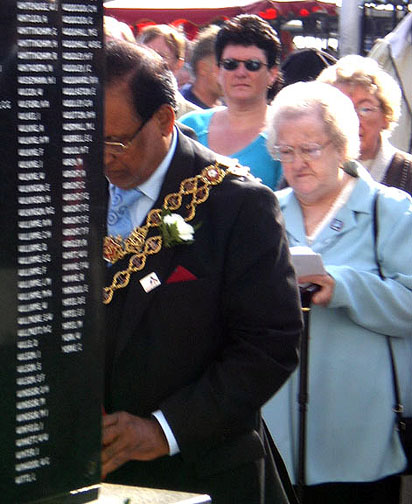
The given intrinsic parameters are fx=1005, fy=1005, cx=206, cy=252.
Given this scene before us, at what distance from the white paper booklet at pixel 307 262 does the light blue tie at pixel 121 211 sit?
1.18m

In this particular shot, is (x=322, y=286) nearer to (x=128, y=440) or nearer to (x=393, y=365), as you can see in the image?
(x=393, y=365)

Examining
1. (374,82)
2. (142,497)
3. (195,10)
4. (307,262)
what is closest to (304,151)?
(307,262)

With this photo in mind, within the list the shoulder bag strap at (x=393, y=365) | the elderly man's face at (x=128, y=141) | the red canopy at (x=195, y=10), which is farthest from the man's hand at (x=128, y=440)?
the red canopy at (x=195, y=10)

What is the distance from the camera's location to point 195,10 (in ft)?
40.4

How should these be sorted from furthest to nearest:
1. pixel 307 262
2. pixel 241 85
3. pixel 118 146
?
pixel 241 85
pixel 307 262
pixel 118 146

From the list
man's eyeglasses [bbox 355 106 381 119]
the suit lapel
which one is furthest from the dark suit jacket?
man's eyeglasses [bbox 355 106 381 119]

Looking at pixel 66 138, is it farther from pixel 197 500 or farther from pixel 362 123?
pixel 362 123

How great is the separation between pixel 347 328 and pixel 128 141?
167 cm

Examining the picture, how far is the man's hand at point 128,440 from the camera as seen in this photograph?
2230 millimetres

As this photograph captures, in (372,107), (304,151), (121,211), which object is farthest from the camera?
(372,107)

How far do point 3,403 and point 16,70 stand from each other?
→ 0.54m

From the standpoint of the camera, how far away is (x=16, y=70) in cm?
157

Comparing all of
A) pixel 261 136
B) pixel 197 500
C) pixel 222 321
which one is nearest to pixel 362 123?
pixel 261 136

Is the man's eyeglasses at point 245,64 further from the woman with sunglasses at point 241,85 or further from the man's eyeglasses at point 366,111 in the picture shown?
the man's eyeglasses at point 366,111
